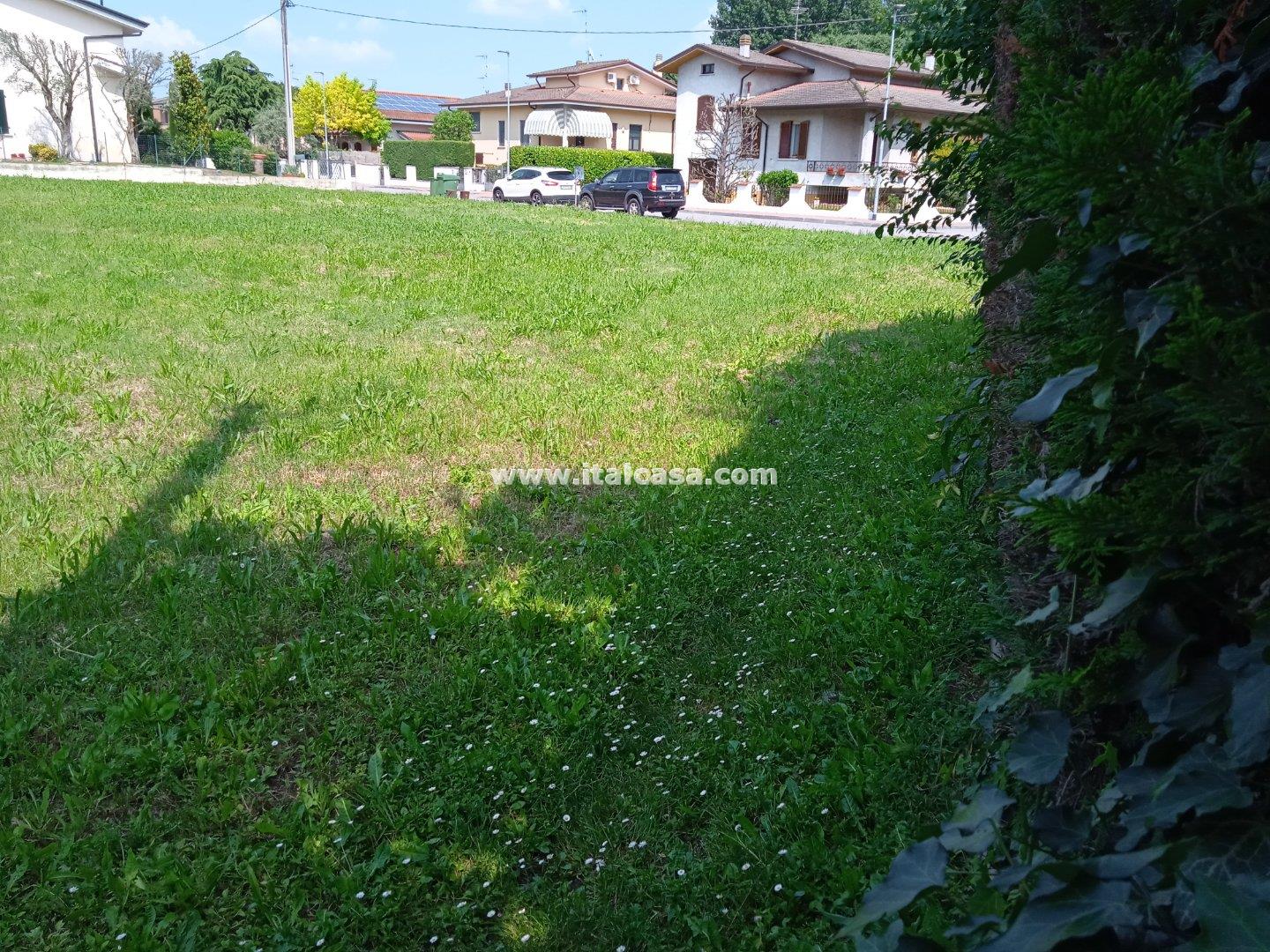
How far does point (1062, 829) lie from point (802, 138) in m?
48.1

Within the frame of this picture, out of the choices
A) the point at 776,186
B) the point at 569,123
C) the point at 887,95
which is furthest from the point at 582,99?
the point at 887,95

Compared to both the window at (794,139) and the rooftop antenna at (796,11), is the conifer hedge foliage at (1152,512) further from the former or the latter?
the rooftop antenna at (796,11)

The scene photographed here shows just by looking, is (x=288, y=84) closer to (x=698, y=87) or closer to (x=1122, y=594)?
(x=698, y=87)

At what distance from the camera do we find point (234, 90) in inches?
2463

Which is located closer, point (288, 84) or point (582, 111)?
point (288, 84)

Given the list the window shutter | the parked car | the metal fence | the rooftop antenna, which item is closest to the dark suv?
the parked car

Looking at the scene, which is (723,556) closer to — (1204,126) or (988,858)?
(988,858)

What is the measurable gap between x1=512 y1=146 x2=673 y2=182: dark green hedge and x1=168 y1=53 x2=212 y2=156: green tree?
646 inches

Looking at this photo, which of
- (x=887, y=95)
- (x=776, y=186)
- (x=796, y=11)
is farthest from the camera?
(x=796, y=11)

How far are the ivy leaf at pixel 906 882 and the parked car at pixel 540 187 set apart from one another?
3692 centimetres

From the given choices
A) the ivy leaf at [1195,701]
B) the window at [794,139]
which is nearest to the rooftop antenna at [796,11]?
the window at [794,139]

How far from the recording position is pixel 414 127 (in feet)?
289

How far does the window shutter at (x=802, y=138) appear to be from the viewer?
4555cm

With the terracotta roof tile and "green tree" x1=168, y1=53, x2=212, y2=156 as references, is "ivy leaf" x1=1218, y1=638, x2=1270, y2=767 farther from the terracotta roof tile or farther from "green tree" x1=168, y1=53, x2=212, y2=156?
the terracotta roof tile
